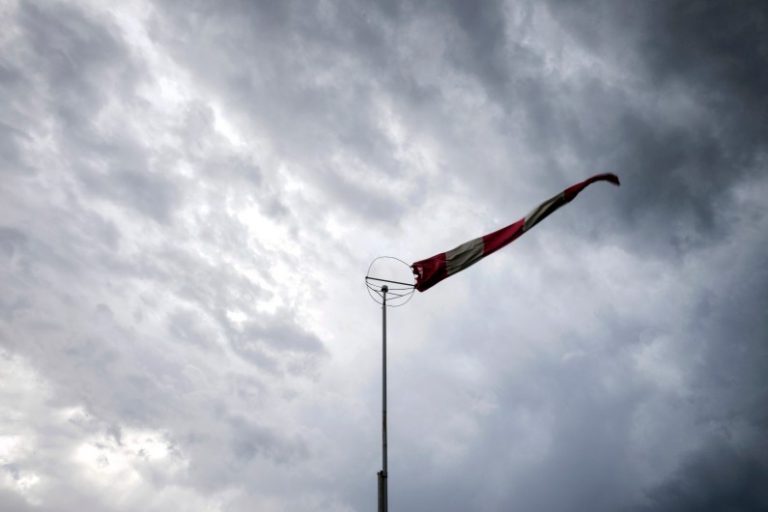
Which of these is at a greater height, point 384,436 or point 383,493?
point 384,436

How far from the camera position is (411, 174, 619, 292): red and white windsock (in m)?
21.8

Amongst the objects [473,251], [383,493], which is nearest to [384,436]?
[383,493]

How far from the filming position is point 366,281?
23797mm

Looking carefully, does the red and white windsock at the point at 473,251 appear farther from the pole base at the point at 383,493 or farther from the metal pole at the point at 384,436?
the pole base at the point at 383,493

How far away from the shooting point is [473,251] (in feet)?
74.0

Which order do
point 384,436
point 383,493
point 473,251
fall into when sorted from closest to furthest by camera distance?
point 383,493, point 384,436, point 473,251

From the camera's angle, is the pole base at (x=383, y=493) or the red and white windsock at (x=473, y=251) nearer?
the pole base at (x=383, y=493)

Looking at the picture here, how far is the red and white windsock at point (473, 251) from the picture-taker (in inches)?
859

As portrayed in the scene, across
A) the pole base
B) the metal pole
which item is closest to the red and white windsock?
the metal pole

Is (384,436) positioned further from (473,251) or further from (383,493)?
(473,251)

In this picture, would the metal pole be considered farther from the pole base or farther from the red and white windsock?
the red and white windsock

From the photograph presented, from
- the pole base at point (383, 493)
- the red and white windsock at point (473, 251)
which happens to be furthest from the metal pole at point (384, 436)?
the red and white windsock at point (473, 251)

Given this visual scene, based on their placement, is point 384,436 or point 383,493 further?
point 384,436

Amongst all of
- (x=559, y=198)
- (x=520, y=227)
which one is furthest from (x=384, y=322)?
(x=559, y=198)
